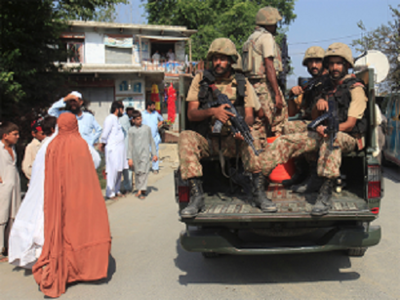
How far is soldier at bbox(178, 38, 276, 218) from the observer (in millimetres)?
4238

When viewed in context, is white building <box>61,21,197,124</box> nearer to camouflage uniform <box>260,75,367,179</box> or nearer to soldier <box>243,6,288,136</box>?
soldier <box>243,6,288,136</box>

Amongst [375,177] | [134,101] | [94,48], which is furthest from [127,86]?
[375,177]

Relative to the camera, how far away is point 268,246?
13.2 ft

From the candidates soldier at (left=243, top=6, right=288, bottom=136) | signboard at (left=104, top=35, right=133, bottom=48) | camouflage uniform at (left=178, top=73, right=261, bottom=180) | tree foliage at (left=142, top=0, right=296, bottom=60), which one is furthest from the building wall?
camouflage uniform at (left=178, top=73, right=261, bottom=180)

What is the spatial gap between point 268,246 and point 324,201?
69cm

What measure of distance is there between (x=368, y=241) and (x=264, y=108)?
2.47 metres

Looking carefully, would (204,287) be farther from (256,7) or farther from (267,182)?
(256,7)

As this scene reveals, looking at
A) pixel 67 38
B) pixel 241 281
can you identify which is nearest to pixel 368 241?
pixel 241 281

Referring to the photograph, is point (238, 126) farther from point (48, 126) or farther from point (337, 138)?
point (48, 126)

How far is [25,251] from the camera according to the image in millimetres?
4375

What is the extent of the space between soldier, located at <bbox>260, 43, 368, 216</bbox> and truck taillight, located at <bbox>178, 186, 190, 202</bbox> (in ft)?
2.71

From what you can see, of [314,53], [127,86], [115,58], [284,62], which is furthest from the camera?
[127,86]

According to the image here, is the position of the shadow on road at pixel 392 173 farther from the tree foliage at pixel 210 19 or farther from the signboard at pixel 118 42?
the tree foliage at pixel 210 19

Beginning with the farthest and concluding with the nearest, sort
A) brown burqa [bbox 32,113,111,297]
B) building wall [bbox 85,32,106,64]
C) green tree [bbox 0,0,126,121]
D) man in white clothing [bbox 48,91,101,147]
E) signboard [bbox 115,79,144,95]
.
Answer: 1. signboard [bbox 115,79,144,95]
2. building wall [bbox 85,32,106,64]
3. green tree [bbox 0,0,126,121]
4. man in white clothing [bbox 48,91,101,147]
5. brown burqa [bbox 32,113,111,297]
